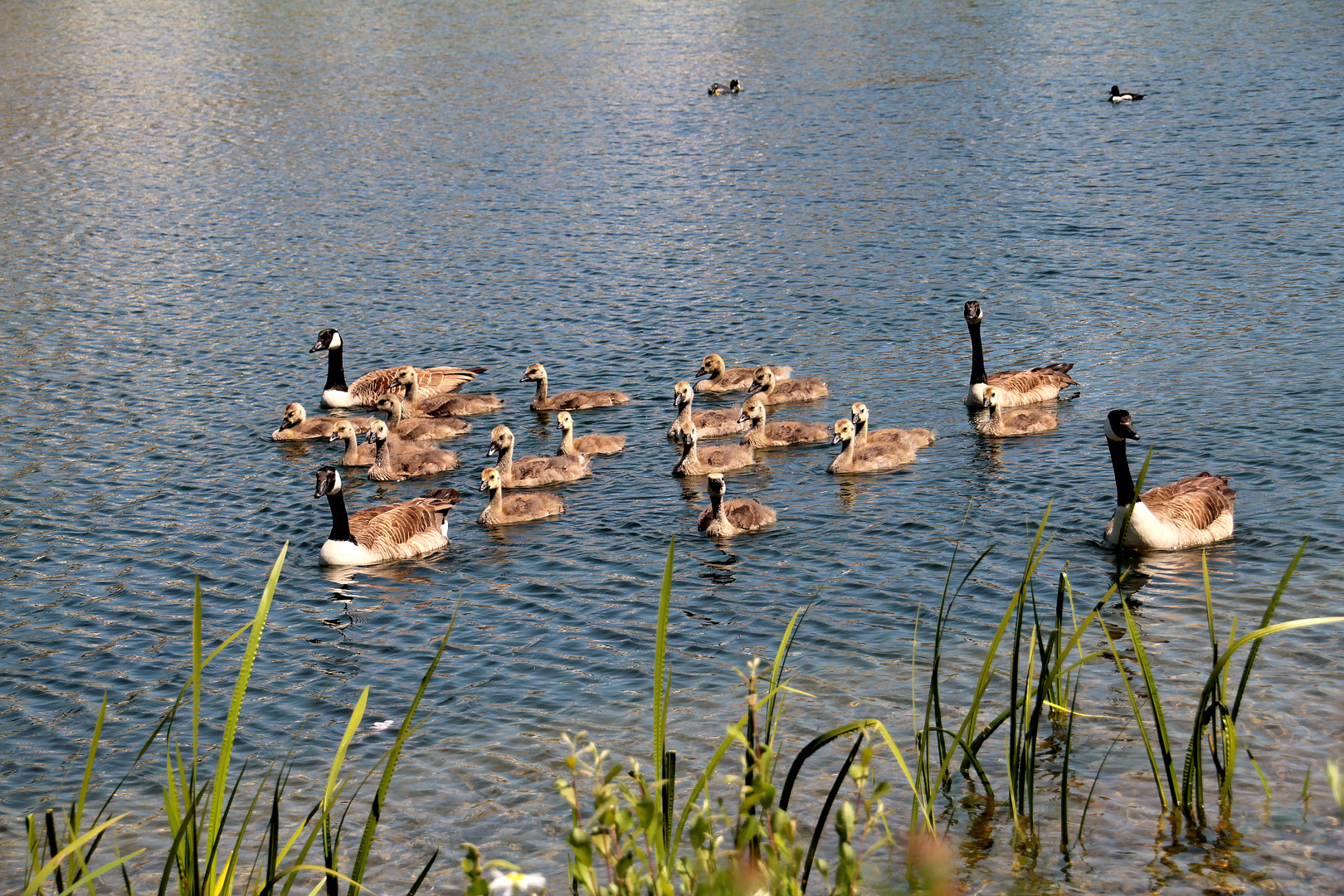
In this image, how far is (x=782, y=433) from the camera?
1880 centimetres

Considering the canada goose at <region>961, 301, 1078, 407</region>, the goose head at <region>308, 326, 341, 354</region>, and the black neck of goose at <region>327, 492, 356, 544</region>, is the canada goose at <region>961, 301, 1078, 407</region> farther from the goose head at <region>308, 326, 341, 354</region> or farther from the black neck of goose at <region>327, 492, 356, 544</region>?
the goose head at <region>308, 326, 341, 354</region>

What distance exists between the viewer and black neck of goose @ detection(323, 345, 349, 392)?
70.7 feet

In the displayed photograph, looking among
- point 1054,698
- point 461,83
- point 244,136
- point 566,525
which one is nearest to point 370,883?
point 1054,698

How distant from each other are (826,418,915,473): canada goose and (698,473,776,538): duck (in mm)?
1970

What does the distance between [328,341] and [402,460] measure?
4393 millimetres

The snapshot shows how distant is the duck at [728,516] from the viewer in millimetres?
15305

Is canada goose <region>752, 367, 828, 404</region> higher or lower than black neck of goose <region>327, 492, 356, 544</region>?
higher

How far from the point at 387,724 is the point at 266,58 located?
51.2 metres

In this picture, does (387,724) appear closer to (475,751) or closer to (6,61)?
(475,751)

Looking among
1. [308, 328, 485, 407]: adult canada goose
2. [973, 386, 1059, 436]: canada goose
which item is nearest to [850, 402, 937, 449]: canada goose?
[973, 386, 1059, 436]: canada goose

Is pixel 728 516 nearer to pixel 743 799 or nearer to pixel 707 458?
pixel 707 458

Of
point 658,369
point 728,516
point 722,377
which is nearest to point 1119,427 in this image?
point 728,516

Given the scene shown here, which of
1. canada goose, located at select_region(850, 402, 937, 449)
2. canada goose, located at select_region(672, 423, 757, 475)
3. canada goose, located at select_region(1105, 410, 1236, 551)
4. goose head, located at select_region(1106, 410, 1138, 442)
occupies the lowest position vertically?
canada goose, located at select_region(1105, 410, 1236, 551)

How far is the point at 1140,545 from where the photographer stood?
14.0 metres
